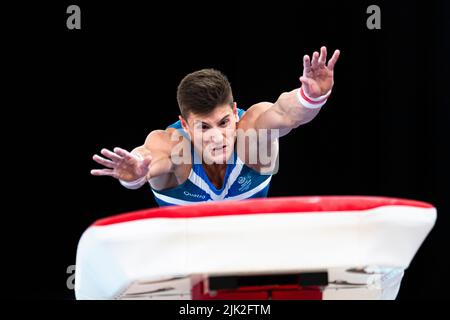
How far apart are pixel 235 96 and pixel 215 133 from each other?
1369 mm

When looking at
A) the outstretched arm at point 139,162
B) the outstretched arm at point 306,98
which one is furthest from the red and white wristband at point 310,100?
the outstretched arm at point 139,162

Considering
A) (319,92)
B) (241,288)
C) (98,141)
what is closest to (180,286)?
(241,288)

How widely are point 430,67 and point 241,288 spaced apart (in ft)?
8.93

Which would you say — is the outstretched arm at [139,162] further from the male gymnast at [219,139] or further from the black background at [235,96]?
the black background at [235,96]

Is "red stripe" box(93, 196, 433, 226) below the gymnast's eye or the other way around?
below

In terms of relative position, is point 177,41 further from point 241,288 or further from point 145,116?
point 241,288

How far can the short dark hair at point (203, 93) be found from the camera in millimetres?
2510

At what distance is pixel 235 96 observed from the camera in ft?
12.6

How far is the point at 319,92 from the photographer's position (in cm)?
229

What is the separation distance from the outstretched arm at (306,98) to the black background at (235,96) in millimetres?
1235

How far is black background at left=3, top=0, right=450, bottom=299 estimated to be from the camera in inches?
141

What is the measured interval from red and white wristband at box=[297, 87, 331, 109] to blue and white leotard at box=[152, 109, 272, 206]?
436 millimetres

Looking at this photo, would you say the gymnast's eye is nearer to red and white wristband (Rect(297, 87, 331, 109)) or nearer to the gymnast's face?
the gymnast's face

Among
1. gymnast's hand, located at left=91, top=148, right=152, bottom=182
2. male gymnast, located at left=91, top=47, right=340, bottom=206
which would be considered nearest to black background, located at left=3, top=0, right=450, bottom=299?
male gymnast, located at left=91, top=47, right=340, bottom=206
